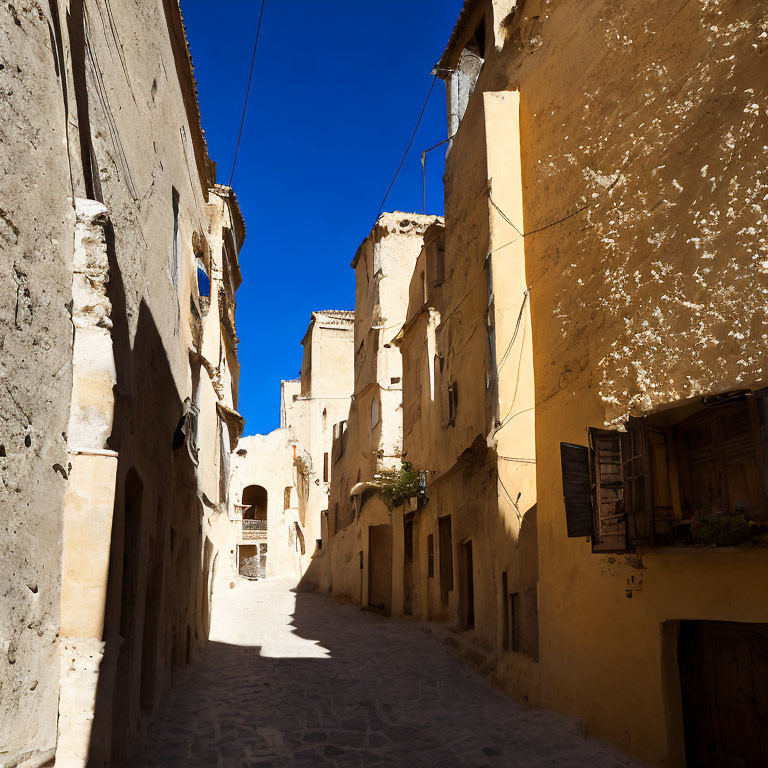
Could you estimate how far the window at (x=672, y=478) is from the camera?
6.48 meters

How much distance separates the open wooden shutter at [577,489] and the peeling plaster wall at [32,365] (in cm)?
511

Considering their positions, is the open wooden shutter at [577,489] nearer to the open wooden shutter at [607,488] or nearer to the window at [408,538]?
the open wooden shutter at [607,488]

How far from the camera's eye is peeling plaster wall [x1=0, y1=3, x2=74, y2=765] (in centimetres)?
385

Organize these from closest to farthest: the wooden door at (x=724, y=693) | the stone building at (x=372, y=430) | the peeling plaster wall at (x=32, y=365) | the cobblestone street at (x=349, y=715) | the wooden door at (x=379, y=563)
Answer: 1. the peeling plaster wall at (x=32, y=365)
2. the wooden door at (x=724, y=693)
3. the cobblestone street at (x=349, y=715)
4. the wooden door at (x=379, y=563)
5. the stone building at (x=372, y=430)

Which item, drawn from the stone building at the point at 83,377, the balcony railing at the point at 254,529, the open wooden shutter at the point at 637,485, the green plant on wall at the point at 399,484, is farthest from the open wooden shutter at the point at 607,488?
the balcony railing at the point at 254,529

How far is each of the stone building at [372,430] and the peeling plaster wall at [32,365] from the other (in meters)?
15.6

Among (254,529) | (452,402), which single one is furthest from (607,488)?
(254,529)

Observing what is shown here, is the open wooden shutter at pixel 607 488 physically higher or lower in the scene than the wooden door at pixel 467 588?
higher

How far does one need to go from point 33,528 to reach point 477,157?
10588 millimetres

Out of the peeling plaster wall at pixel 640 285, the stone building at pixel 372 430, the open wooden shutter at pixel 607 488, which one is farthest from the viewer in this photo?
the stone building at pixel 372 430

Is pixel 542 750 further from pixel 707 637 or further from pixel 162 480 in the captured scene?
pixel 162 480

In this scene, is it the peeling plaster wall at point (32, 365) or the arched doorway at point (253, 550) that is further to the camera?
the arched doorway at point (253, 550)

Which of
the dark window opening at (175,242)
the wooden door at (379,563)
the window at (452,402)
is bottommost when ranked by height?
the wooden door at (379,563)

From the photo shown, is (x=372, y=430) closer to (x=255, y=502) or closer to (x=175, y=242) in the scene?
(x=175, y=242)
